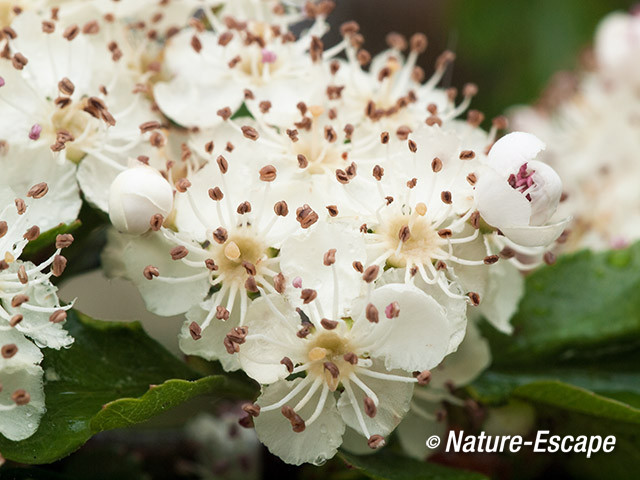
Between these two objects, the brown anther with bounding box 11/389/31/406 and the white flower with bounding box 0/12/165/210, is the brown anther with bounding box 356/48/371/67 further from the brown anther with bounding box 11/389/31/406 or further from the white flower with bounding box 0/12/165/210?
the brown anther with bounding box 11/389/31/406

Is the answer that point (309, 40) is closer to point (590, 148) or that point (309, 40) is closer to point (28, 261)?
point (28, 261)

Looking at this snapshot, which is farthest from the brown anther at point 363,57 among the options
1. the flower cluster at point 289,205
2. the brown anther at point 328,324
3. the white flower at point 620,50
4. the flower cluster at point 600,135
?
the white flower at point 620,50

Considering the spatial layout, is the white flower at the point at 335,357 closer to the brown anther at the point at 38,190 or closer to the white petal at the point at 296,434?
the white petal at the point at 296,434

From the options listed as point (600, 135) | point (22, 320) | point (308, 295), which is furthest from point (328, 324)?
point (600, 135)

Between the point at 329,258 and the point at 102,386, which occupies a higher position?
the point at 329,258

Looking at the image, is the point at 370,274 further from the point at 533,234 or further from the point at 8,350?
the point at 8,350
